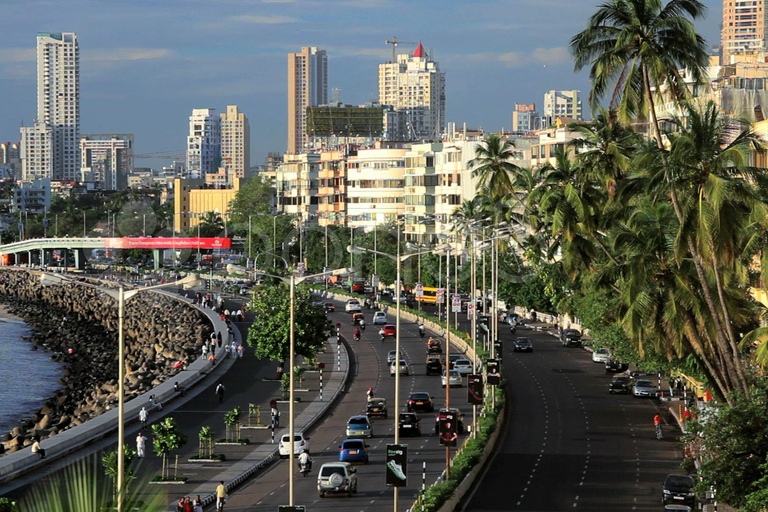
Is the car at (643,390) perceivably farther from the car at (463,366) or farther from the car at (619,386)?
the car at (463,366)

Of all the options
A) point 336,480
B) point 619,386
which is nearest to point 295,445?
point 336,480

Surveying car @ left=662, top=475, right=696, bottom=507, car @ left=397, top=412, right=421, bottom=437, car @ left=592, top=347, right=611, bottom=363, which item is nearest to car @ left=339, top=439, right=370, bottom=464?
car @ left=397, top=412, right=421, bottom=437

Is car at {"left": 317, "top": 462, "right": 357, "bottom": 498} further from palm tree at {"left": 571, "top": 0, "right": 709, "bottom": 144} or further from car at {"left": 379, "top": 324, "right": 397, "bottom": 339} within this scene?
car at {"left": 379, "top": 324, "right": 397, "bottom": 339}

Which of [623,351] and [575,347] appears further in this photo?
[575,347]

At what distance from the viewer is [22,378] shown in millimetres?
107250

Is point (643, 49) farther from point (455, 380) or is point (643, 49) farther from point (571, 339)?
point (571, 339)

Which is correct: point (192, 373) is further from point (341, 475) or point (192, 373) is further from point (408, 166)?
point (408, 166)

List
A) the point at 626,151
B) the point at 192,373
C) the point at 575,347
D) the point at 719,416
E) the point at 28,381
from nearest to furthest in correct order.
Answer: the point at 719,416 < the point at 626,151 < the point at 192,373 < the point at 575,347 < the point at 28,381

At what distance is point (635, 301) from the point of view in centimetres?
4741

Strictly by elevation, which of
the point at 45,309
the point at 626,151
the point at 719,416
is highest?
the point at 626,151

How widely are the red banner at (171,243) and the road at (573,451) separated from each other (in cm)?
9919

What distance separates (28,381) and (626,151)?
5717 centimetres

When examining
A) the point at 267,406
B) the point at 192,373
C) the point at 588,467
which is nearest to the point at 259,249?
the point at 192,373

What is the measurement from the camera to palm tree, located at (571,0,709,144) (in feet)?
161
